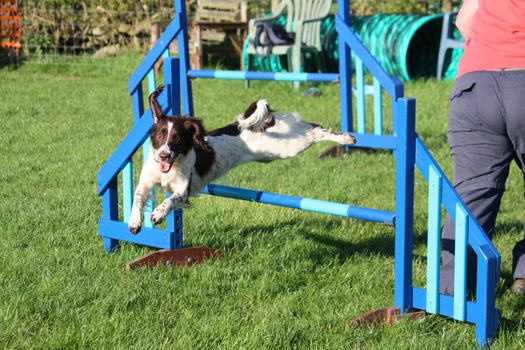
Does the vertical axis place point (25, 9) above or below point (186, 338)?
above

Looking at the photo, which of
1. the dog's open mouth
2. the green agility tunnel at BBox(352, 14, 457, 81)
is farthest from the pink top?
the green agility tunnel at BBox(352, 14, 457, 81)

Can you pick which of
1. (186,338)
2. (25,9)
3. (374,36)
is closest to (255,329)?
(186,338)

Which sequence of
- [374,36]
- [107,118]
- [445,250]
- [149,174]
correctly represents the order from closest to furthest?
[445,250]
[149,174]
[107,118]
[374,36]

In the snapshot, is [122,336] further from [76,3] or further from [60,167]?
[76,3]

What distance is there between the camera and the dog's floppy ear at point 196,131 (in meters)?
4.32

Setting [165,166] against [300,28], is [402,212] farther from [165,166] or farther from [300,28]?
[300,28]

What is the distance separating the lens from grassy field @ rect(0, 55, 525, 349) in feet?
11.9

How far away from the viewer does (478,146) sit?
12.3 ft

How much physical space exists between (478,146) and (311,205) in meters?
1.00

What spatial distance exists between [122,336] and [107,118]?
6.14 m

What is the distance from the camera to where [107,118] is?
9.41 meters

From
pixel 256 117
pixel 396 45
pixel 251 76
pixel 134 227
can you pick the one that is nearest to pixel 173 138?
pixel 134 227

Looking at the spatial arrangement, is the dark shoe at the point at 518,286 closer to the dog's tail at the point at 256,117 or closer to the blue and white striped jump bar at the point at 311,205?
the blue and white striped jump bar at the point at 311,205

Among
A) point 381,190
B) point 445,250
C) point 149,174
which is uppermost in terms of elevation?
point 149,174
